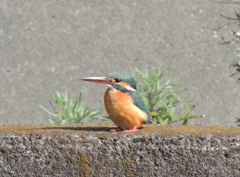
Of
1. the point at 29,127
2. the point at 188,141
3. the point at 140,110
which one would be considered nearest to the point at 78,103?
the point at 29,127

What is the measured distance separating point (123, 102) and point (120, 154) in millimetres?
361

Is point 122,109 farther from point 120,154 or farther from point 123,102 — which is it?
point 120,154

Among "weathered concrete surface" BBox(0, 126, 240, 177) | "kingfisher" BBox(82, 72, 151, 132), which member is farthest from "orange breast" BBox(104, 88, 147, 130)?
"weathered concrete surface" BBox(0, 126, 240, 177)

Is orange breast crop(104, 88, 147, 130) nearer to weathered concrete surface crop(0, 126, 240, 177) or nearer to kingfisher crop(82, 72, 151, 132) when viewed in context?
kingfisher crop(82, 72, 151, 132)

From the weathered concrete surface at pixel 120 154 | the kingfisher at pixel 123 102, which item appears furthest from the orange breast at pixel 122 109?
the weathered concrete surface at pixel 120 154

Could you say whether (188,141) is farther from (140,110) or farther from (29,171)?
(29,171)

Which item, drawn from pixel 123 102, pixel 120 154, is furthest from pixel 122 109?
pixel 120 154

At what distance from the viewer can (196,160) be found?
3.28 meters

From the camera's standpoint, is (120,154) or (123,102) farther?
(123,102)

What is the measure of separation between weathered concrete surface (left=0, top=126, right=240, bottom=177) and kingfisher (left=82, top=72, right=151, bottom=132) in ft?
0.48

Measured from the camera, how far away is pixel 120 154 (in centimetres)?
332

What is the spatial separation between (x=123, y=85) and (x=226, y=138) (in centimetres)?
79

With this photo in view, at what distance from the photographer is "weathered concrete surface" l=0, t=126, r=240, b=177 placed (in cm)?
329

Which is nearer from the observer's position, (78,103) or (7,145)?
(7,145)
